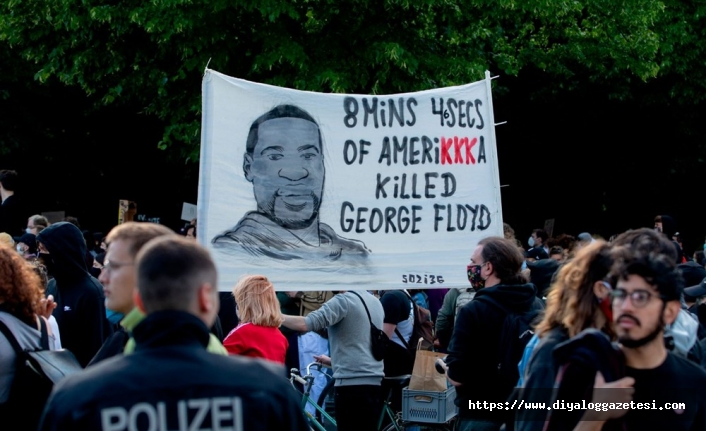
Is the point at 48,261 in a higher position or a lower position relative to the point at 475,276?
higher

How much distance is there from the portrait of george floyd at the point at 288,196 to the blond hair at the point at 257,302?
57 cm

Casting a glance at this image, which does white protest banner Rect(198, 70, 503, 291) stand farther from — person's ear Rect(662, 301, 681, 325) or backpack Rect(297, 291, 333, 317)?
person's ear Rect(662, 301, 681, 325)

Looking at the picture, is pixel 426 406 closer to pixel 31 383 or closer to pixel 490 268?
pixel 490 268

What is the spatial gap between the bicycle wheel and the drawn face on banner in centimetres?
240

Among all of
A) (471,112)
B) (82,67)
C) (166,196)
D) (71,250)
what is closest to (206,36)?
(82,67)

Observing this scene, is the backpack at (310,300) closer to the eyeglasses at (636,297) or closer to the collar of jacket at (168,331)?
the eyeglasses at (636,297)

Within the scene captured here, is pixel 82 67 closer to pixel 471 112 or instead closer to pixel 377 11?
pixel 377 11

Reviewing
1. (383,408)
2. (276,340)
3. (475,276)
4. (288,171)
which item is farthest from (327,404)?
(475,276)

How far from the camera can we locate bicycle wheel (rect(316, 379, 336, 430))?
9.35m

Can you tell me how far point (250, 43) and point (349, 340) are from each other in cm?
823

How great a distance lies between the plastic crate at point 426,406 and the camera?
7.96 meters

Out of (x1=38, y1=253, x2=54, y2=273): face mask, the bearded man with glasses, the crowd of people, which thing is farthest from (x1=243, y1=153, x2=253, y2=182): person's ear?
the bearded man with glasses

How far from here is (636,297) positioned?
3.54m

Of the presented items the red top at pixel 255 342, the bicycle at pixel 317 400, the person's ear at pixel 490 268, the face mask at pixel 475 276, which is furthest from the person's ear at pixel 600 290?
the bicycle at pixel 317 400
